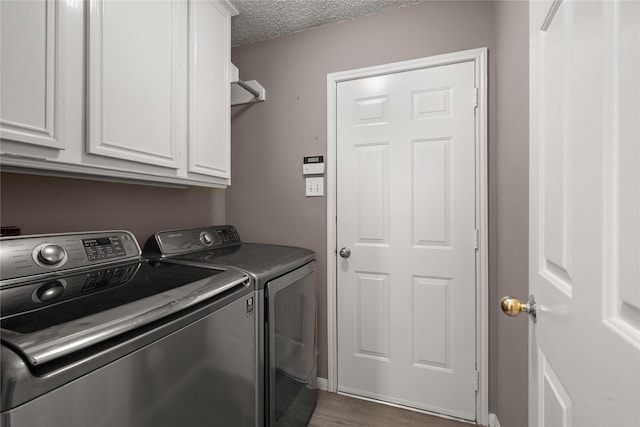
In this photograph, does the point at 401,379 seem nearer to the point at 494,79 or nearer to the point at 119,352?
the point at 119,352

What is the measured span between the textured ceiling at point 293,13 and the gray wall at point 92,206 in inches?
47.5

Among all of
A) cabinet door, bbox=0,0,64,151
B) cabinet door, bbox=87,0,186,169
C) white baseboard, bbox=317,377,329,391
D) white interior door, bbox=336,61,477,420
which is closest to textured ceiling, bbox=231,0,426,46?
white interior door, bbox=336,61,477,420

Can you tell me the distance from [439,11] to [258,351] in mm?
2104

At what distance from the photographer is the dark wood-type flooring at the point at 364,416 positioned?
5.47ft

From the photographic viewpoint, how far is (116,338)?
26.0 inches

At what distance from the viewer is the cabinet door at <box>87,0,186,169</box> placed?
1041mm

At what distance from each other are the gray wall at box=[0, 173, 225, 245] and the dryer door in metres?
0.92

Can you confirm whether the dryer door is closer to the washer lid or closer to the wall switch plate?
the washer lid

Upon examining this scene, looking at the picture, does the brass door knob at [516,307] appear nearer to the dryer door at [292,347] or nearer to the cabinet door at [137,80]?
the dryer door at [292,347]

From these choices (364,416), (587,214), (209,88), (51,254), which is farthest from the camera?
(364,416)

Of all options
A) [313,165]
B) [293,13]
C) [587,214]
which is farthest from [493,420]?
[293,13]

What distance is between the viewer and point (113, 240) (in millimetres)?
1272

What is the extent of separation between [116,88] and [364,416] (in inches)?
82.8

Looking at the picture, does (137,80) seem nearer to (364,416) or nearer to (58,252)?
(58,252)
